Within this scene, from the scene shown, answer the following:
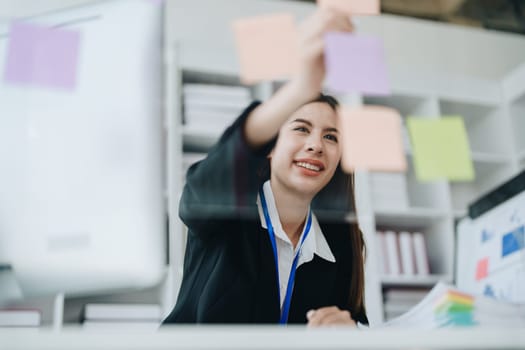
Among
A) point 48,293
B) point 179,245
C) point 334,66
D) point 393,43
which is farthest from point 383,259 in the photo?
point 48,293

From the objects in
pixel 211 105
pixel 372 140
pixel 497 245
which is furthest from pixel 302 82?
pixel 211 105

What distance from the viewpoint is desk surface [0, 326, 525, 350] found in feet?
2.29

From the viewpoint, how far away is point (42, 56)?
3.27 ft

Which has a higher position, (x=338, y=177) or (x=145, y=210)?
(x=338, y=177)

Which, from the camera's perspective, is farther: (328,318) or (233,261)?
(233,261)

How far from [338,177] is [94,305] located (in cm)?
85

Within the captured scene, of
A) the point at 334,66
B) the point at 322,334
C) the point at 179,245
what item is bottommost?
the point at 322,334

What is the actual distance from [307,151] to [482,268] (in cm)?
64

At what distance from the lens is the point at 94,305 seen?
→ 6.12ft

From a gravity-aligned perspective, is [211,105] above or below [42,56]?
above

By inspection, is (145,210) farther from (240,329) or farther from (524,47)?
(524,47)

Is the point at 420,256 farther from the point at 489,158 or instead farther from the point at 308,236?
the point at 308,236

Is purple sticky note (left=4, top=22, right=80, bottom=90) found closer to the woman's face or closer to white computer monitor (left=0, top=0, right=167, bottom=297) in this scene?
white computer monitor (left=0, top=0, right=167, bottom=297)

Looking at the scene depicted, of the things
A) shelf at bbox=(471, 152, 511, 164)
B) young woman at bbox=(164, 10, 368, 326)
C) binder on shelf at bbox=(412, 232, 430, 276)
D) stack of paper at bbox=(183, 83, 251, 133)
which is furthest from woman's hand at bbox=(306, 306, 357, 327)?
shelf at bbox=(471, 152, 511, 164)
